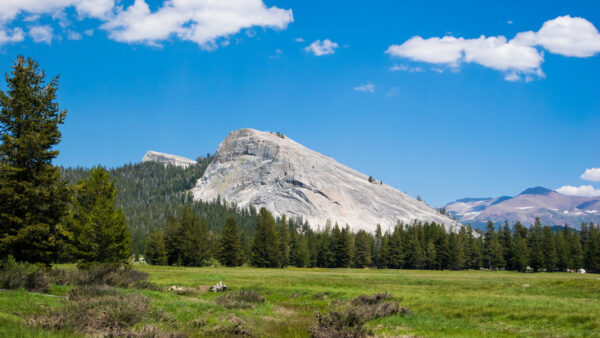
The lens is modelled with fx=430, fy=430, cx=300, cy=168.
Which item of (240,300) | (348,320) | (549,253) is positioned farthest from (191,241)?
(549,253)

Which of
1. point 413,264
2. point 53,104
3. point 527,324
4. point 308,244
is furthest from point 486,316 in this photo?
point 308,244

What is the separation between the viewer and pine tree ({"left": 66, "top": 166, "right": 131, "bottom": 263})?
137 ft

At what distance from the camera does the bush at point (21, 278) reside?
76.6 feet

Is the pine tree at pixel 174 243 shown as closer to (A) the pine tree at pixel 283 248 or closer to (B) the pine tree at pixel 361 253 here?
(A) the pine tree at pixel 283 248

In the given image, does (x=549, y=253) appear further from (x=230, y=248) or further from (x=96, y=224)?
(x=96, y=224)

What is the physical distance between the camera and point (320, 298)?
33.2 metres

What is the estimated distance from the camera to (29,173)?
31.8 meters

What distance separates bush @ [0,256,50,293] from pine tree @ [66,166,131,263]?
15565mm

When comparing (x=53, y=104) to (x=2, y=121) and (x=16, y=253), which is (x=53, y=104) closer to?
(x=2, y=121)

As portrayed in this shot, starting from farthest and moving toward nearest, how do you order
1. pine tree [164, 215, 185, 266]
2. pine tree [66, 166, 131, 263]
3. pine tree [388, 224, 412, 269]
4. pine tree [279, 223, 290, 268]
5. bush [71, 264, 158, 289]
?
1. pine tree [388, 224, 412, 269]
2. pine tree [279, 223, 290, 268]
3. pine tree [164, 215, 185, 266]
4. pine tree [66, 166, 131, 263]
5. bush [71, 264, 158, 289]

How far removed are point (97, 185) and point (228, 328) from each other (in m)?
28.5

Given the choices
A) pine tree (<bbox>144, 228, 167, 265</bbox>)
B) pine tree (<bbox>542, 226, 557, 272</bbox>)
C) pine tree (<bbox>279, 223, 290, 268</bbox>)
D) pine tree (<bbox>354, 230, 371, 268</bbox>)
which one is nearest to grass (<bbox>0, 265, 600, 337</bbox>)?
pine tree (<bbox>144, 228, 167, 265</bbox>)

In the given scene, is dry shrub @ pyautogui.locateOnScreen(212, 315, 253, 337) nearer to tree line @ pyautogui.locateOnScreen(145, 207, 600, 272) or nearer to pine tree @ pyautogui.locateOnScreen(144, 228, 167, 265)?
tree line @ pyautogui.locateOnScreen(145, 207, 600, 272)

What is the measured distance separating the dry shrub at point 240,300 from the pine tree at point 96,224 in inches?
720
